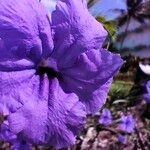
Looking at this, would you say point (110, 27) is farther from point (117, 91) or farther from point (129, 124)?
point (129, 124)

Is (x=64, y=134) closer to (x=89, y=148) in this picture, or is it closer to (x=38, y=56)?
(x=38, y=56)

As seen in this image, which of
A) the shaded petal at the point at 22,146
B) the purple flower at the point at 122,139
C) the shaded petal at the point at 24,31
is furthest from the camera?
the purple flower at the point at 122,139

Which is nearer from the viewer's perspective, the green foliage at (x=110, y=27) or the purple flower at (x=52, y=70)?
the purple flower at (x=52, y=70)

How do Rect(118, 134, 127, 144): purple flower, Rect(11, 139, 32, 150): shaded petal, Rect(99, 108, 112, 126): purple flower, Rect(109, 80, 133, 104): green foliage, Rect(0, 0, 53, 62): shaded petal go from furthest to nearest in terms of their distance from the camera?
Rect(118, 134, 127, 144): purple flower → Rect(99, 108, 112, 126): purple flower → Rect(109, 80, 133, 104): green foliage → Rect(11, 139, 32, 150): shaded petal → Rect(0, 0, 53, 62): shaded petal

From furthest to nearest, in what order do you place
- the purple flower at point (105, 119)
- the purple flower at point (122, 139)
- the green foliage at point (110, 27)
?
the purple flower at point (122, 139) → the purple flower at point (105, 119) → the green foliage at point (110, 27)

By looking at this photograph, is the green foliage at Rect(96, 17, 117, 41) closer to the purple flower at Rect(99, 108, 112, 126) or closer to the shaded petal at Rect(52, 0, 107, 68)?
the shaded petal at Rect(52, 0, 107, 68)

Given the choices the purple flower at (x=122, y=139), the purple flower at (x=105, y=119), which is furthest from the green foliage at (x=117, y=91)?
the purple flower at (x=122, y=139)

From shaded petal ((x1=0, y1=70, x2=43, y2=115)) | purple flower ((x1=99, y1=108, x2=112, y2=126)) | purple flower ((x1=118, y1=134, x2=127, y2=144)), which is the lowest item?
purple flower ((x1=118, y1=134, x2=127, y2=144))

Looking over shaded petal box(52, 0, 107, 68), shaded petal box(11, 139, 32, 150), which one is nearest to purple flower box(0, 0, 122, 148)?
shaded petal box(52, 0, 107, 68)

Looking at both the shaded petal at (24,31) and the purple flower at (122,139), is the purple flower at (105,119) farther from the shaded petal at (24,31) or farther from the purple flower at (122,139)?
the shaded petal at (24,31)
